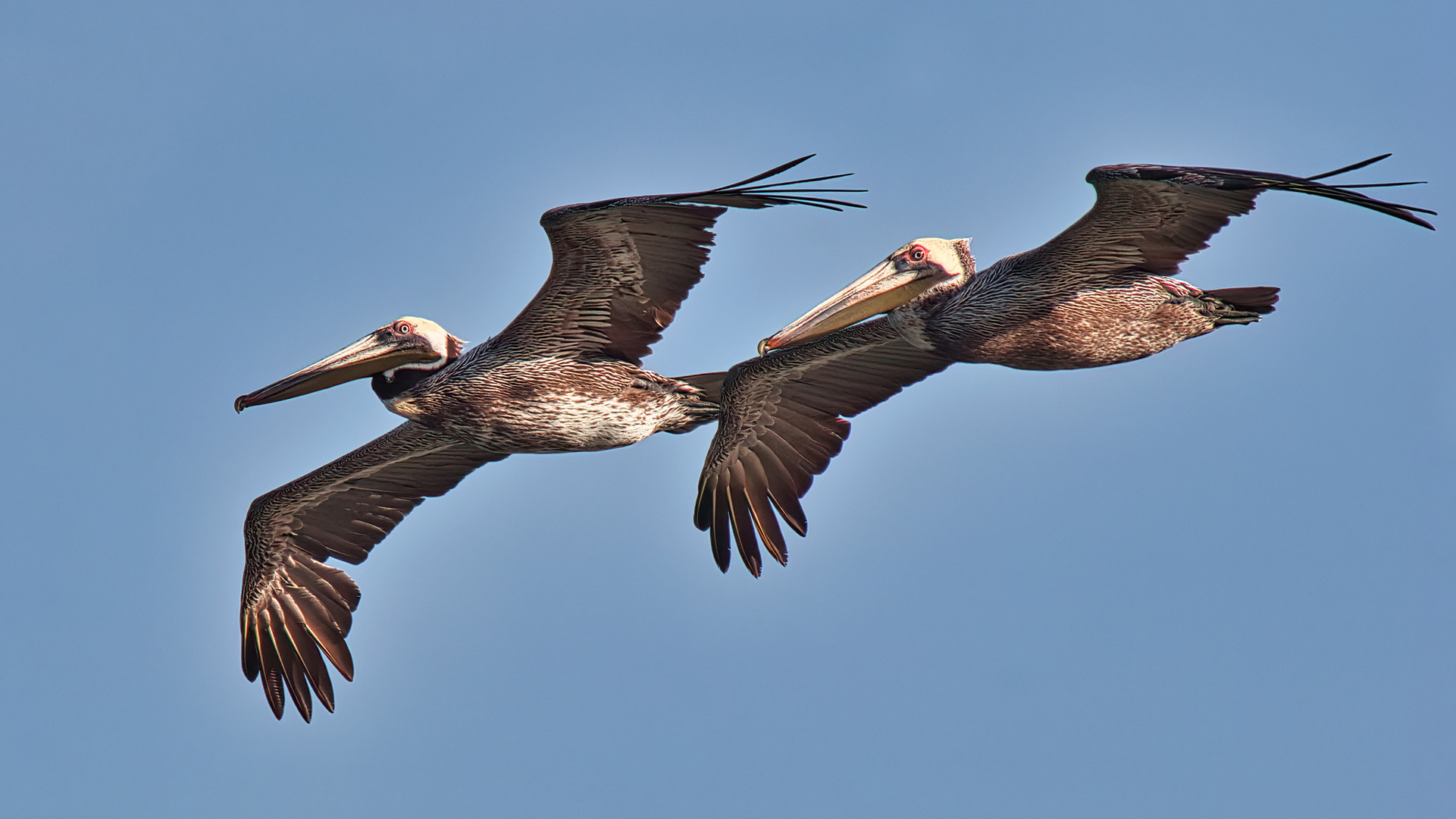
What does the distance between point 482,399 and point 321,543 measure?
292cm

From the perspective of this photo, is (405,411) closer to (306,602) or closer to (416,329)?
(416,329)

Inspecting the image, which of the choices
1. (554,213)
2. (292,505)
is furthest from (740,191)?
(292,505)

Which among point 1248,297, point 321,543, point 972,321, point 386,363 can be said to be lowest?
point 1248,297

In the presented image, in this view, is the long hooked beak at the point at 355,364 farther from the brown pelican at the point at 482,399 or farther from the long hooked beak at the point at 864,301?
the long hooked beak at the point at 864,301

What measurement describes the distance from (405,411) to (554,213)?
94.3 inches

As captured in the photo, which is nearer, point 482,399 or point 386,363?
point 482,399

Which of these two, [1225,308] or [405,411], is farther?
[405,411]

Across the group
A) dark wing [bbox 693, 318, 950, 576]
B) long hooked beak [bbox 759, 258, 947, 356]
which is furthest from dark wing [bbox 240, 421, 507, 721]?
long hooked beak [bbox 759, 258, 947, 356]

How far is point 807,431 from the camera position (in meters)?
15.0

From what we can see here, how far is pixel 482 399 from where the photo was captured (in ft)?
44.7

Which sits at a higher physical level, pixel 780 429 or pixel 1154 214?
pixel 1154 214

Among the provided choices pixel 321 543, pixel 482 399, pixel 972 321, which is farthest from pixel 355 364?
pixel 972 321

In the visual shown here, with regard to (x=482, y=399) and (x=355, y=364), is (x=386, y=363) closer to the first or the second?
(x=355, y=364)

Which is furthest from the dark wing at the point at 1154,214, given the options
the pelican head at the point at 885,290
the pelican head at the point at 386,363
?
the pelican head at the point at 386,363
